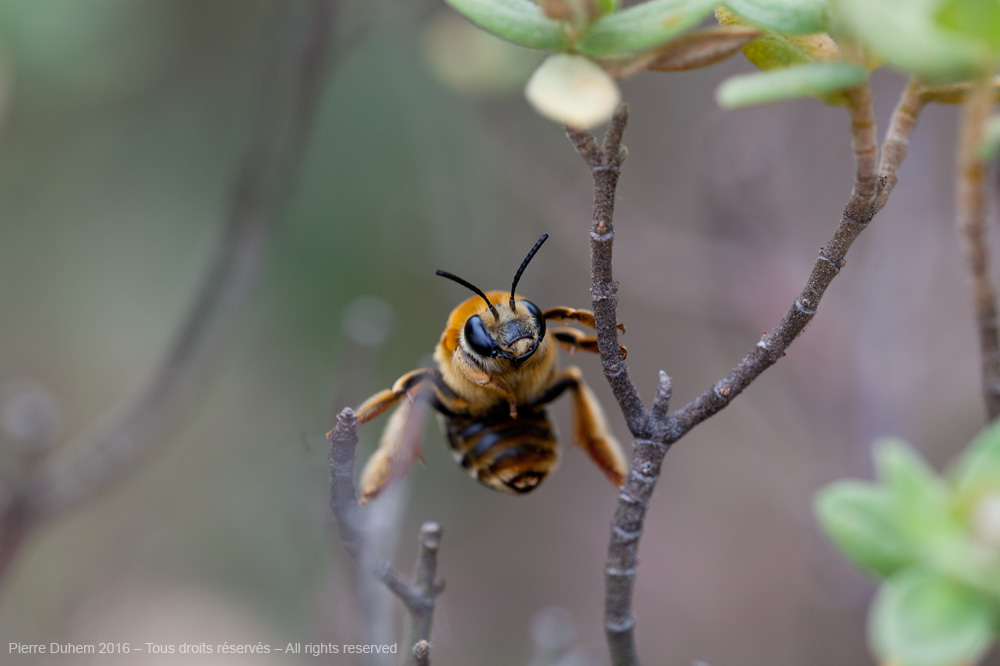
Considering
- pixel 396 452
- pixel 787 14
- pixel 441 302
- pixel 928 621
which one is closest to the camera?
pixel 928 621

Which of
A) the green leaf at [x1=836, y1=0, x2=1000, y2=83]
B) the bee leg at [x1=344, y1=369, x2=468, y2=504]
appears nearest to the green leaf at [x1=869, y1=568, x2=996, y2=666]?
the green leaf at [x1=836, y1=0, x2=1000, y2=83]

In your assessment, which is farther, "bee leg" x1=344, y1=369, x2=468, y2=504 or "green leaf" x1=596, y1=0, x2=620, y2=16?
"bee leg" x1=344, y1=369, x2=468, y2=504

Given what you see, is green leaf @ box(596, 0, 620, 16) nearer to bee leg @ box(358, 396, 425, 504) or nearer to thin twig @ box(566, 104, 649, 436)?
thin twig @ box(566, 104, 649, 436)

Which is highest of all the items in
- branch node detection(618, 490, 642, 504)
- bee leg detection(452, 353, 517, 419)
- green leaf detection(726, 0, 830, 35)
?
bee leg detection(452, 353, 517, 419)

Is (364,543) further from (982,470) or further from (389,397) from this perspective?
(982,470)

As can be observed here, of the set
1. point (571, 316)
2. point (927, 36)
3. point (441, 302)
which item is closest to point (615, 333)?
point (927, 36)

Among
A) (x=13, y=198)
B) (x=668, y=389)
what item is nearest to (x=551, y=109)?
(x=668, y=389)

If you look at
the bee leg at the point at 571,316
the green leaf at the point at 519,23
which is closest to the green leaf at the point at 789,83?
the green leaf at the point at 519,23
